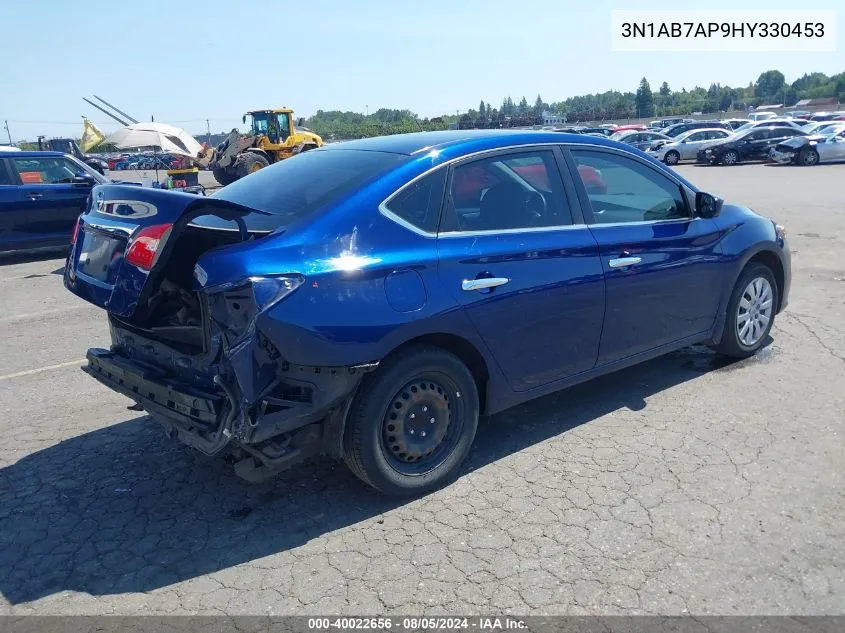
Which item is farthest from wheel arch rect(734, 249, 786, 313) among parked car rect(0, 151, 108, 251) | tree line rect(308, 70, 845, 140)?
tree line rect(308, 70, 845, 140)

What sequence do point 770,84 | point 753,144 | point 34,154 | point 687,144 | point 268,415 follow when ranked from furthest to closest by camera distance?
point 770,84, point 687,144, point 753,144, point 34,154, point 268,415

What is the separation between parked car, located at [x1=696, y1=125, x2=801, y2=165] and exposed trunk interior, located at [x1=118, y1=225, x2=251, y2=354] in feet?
99.4

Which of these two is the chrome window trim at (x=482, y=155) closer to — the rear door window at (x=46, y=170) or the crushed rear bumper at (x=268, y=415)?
the crushed rear bumper at (x=268, y=415)

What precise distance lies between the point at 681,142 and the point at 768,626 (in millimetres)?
32382

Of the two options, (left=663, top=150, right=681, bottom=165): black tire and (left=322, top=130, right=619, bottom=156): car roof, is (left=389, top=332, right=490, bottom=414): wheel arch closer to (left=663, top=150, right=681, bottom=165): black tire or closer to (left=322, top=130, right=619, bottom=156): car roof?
(left=322, top=130, right=619, bottom=156): car roof

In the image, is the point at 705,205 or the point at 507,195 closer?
the point at 507,195

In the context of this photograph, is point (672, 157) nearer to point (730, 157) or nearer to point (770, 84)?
point (730, 157)

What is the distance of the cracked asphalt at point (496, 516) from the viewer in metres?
2.84

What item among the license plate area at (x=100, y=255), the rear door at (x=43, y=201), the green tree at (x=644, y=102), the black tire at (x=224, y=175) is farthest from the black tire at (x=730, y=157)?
Result: the green tree at (x=644, y=102)

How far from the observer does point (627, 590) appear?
2816 mm

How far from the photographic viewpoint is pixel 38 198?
11211 millimetres

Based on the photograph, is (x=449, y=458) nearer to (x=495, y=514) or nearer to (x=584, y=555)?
(x=495, y=514)

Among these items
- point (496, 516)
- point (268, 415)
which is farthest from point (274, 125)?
point (496, 516)

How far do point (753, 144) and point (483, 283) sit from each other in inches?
1192
